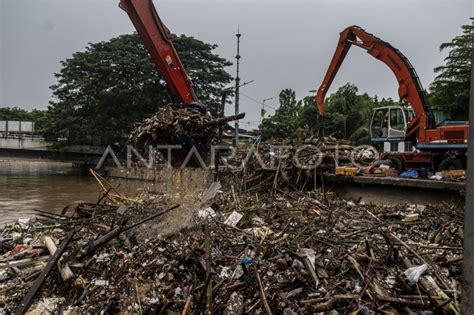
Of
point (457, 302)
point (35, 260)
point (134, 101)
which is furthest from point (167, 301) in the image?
point (134, 101)

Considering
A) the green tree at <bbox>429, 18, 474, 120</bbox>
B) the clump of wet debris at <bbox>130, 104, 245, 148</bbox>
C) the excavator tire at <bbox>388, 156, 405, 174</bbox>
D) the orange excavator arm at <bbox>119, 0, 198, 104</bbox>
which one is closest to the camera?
the clump of wet debris at <bbox>130, 104, 245, 148</bbox>

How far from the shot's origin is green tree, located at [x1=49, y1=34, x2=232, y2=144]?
787 inches

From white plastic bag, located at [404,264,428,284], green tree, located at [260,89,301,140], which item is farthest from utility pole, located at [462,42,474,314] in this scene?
green tree, located at [260,89,301,140]

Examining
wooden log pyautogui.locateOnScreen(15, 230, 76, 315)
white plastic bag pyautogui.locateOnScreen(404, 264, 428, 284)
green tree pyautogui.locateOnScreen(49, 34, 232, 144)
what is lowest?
wooden log pyautogui.locateOnScreen(15, 230, 76, 315)

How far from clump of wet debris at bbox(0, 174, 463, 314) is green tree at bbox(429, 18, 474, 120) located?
12912mm

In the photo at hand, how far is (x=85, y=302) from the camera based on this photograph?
12.2ft

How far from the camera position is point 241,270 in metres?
3.82

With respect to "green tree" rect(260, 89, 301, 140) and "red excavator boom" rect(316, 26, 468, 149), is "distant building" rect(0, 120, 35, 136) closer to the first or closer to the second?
"green tree" rect(260, 89, 301, 140)

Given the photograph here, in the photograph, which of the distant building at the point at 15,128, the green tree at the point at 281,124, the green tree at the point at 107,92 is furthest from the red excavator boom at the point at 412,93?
the distant building at the point at 15,128

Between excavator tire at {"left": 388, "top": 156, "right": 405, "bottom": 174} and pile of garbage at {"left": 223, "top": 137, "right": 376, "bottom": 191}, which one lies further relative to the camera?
excavator tire at {"left": 388, "top": 156, "right": 405, "bottom": 174}

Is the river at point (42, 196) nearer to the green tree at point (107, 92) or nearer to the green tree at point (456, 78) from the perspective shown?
the green tree at point (107, 92)

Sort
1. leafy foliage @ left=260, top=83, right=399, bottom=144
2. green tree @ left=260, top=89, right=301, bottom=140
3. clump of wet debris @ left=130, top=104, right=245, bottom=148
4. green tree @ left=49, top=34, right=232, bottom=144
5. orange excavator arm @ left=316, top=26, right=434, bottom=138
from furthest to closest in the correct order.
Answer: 1. green tree @ left=260, top=89, right=301, bottom=140
2. leafy foliage @ left=260, top=83, right=399, bottom=144
3. green tree @ left=49, top=34, right=232, bottom=144
4. orange excavator arm @ left=316, top=26, right=434, bottom=138
5. clump of wet debris @ left=130, top=104, right=245, bottom=148

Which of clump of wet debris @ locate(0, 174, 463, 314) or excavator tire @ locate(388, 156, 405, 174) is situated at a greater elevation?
excavator tire @ locate(388, 156, 405, 174)

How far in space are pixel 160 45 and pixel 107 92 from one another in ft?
45.4
